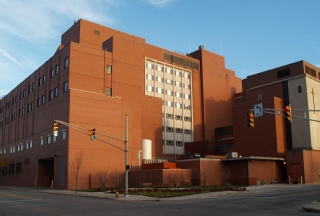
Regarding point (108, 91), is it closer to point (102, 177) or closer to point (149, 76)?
point (102, 177)

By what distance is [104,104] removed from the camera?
6019 cm

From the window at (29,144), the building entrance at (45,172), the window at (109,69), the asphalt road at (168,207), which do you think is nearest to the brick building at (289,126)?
the window at (109,69)

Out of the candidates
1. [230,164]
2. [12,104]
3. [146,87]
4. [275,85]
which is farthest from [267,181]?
[12,104]

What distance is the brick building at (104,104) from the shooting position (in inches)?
2258

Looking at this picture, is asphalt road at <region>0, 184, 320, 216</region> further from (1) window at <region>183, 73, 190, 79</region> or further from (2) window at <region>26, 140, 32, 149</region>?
(1) window at <region>183, 73, 190, 79</region>

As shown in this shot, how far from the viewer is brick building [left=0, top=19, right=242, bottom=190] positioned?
188 ft

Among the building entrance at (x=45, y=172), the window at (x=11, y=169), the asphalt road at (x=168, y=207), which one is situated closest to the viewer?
the asphalt road at (x=168, y=207)

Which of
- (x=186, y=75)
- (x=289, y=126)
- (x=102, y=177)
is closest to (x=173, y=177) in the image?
(x=102, y=177)

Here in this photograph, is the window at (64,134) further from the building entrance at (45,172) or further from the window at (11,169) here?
the window at (11,169)

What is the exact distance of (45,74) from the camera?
228 ft

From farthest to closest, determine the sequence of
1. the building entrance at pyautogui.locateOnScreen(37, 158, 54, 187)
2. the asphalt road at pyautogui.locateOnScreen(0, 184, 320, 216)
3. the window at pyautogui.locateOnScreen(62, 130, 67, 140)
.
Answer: the building entrance at pyautogui.locateOnScreen(37, 158, 54, 187) → the window at pyautogui.locateOnScreen(62, 130, 67, 140) → the asphalt road at pyautogui.locateOnScreen(0, 184, 320, 216)

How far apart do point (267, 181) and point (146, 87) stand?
35944 mm

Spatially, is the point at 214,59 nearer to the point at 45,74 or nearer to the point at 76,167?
the point at 45,74

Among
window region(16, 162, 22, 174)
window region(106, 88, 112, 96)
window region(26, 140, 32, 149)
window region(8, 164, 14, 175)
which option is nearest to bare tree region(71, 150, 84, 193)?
window region(106, 88, 112, 96)
